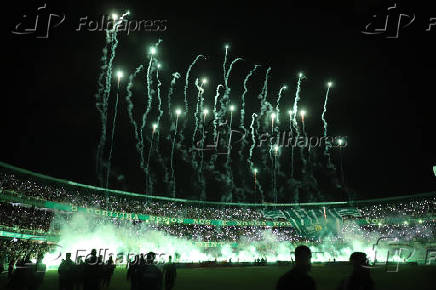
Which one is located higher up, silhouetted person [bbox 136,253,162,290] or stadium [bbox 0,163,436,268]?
stadium [bbox 0,163,436,268]

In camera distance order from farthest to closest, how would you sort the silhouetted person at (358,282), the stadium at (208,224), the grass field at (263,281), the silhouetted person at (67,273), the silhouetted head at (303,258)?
the stadium at (208,224) < the grass field at (263,281) < the silhouetted person at (67,273) < the silhouetted person at (358,282) < the silhouetted head at (303,258)

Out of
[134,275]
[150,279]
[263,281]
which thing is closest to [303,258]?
[150,279]

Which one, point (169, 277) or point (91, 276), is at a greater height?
point (91, 276)

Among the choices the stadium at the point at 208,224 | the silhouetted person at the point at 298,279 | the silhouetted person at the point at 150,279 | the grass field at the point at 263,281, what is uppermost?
the stadium at the point at 208,224

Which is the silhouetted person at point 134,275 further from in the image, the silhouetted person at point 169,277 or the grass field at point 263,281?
the grass field at point 263,281

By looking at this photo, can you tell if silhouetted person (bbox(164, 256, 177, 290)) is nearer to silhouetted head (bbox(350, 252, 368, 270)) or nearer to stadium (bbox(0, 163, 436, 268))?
silhouetted head (bbox(350, 252, 368, 270))

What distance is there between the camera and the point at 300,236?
59.2 m

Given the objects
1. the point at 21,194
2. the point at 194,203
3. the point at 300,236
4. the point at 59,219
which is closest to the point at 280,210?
the point at 300,236

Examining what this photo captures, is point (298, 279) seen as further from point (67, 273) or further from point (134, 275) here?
point (67, 273)

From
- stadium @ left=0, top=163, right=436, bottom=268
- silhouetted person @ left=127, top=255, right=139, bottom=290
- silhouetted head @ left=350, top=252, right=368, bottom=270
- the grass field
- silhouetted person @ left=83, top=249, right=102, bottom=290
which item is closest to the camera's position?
silhouetted head @ left=350, top=252, right=368, bottom=270

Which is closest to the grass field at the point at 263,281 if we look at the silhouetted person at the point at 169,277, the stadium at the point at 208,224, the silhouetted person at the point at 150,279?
the silhouetted person at the point at 169,277

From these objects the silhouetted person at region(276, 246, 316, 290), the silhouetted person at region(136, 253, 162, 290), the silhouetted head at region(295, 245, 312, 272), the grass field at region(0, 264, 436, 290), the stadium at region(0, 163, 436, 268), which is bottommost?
the grass field at region(0, 264, 436, 290)

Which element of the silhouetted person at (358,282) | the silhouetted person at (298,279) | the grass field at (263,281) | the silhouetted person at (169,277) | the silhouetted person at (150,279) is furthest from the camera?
the grass field at (263,281)

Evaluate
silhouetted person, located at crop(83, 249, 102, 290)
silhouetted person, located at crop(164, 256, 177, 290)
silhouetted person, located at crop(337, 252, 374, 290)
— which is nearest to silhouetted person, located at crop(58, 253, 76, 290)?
silhouetted person, located at crop(83, 249, 102, 290)
